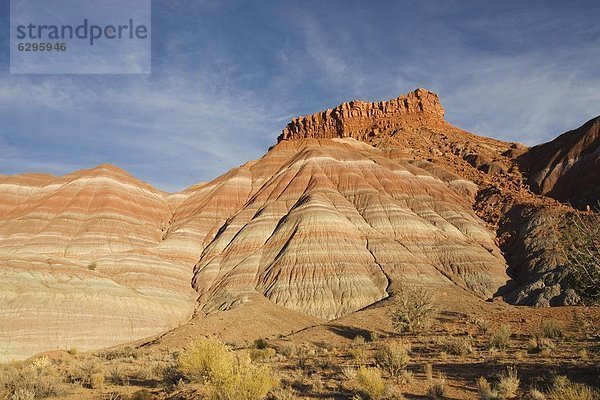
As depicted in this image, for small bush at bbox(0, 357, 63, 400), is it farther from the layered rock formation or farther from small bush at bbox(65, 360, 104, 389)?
the layered rock formation

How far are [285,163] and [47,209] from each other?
48.2m

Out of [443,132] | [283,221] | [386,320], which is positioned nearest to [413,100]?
[443,132]

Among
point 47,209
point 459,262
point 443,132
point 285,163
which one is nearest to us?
point 459,262

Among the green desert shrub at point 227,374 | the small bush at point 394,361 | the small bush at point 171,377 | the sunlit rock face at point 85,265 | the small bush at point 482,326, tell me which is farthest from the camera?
the sunlit rock face at point 85,265

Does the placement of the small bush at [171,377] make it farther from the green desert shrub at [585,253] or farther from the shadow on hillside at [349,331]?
the shadow on hillside at [349,331]

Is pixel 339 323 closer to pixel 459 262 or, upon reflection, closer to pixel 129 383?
pixel 129 383

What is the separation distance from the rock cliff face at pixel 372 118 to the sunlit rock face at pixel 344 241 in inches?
1517

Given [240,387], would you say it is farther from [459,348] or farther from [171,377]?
[459,348]

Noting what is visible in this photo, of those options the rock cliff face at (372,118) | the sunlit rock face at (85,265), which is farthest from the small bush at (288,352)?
the rock cliff face at (372,118)

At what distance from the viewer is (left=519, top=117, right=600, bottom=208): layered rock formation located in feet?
238

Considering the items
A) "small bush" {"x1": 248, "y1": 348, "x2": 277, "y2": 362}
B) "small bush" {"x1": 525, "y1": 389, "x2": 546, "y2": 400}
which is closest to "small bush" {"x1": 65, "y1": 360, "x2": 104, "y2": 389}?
"small bush" {"x1": 248, "y1": 348, "x2": 277, "y2": 362}

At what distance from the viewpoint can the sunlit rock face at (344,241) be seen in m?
57.7

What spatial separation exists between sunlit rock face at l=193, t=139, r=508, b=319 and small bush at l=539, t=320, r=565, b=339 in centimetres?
3233

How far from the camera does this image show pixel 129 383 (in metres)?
17.0
